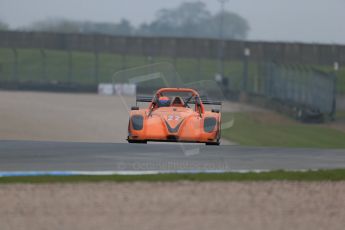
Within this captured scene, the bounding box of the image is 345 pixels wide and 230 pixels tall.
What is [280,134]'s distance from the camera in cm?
2802

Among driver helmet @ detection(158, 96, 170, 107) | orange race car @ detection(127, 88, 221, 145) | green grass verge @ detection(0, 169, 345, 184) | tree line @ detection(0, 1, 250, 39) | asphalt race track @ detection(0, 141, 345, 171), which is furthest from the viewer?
tree line @ detection(0, 1, 250, 39)

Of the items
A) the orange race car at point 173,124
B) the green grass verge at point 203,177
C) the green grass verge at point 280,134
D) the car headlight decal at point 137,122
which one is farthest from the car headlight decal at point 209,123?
the green grass verge at point 280,134

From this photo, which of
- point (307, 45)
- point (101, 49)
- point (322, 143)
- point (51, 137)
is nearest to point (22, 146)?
point (51, 137)

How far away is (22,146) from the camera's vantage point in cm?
1522

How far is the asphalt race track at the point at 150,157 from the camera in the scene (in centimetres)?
1302

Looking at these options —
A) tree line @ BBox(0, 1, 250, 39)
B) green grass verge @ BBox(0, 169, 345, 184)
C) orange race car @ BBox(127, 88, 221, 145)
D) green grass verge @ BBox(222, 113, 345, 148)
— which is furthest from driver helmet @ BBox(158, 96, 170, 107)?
tree line @ BBox(0, 1, 250, 39)

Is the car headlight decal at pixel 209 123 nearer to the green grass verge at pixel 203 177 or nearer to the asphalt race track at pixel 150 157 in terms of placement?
the green grass verge at pixel 203 177

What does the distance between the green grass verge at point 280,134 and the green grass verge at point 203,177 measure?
429 inches

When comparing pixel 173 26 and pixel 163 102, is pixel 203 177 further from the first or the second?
pixel 173 26

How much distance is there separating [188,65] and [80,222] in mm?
41176

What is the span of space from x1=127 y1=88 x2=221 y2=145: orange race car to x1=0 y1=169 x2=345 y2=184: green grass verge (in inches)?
23.4

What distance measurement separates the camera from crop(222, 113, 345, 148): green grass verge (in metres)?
24.8

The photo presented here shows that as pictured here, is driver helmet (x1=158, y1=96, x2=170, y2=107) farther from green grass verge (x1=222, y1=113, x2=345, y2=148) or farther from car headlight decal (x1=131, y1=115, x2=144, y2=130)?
green grass verge (x1=222, y1=113, x2=345, y2=148)

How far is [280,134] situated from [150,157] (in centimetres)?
1461
